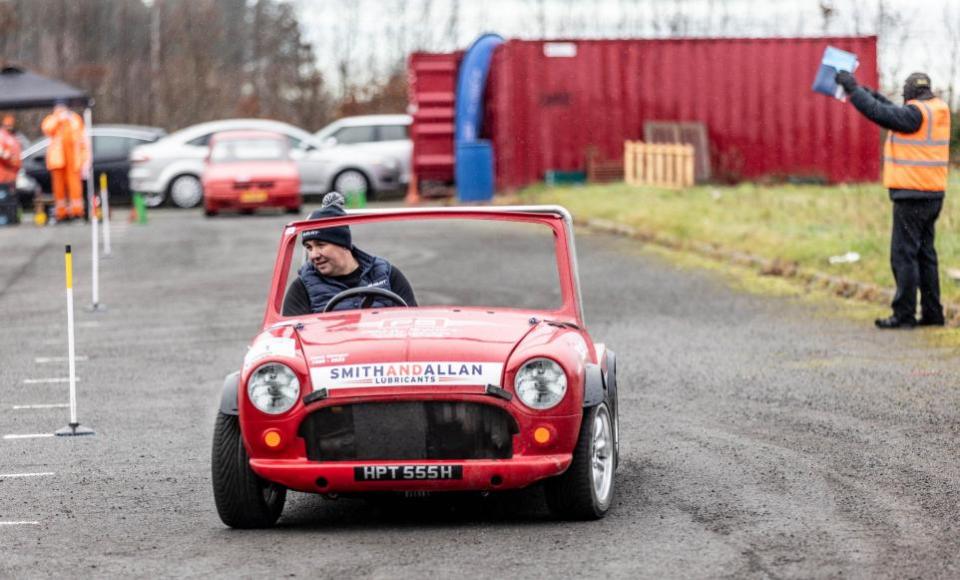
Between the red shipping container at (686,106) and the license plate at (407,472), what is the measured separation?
84.4 ft

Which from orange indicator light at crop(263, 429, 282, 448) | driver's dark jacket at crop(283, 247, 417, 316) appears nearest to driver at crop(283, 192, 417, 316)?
driver's dark jacket at crop(283, 247, 417, 316)

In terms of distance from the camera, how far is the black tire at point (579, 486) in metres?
7.18

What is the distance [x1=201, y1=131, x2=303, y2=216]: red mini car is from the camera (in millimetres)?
29531

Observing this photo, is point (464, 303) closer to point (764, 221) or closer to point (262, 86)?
point (764, 221)

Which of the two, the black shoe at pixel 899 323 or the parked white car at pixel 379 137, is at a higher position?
the parked white car at pixel 379 137

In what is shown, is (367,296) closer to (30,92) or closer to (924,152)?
(924,152)

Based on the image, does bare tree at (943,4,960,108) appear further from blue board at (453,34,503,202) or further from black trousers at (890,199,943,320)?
blue board at (453,34,503,202)

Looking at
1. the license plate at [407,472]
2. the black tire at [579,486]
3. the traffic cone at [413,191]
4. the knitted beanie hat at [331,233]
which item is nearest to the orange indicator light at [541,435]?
the black tire at [579,486]

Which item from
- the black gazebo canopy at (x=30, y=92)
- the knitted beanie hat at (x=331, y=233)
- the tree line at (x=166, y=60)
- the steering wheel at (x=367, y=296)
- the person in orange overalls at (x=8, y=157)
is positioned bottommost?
the steering wheel at (x=367, y=296)

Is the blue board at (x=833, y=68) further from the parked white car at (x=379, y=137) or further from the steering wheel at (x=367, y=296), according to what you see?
the parked white car at (x=379, y=137)

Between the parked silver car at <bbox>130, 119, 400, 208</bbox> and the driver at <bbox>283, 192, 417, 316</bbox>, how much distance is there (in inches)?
959

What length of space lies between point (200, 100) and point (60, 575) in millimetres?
44285

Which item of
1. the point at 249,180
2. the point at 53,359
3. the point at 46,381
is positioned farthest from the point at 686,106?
the point at 46,381

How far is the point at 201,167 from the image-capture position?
3306 centimetres
